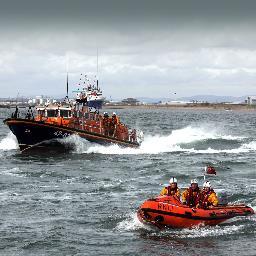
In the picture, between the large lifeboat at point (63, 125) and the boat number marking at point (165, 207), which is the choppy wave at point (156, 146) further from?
the boat number marking at point (165, 207)

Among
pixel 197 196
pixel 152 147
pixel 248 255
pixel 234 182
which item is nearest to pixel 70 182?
pixel 234 182

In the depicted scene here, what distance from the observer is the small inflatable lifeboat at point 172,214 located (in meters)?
19.7

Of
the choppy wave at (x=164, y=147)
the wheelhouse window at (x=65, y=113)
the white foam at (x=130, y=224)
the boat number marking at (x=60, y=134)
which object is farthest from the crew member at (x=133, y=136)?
the white foam at (x=130, y=224)

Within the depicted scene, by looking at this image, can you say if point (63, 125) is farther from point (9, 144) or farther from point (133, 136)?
point (9, 144)

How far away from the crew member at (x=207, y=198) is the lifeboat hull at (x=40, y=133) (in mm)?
20681

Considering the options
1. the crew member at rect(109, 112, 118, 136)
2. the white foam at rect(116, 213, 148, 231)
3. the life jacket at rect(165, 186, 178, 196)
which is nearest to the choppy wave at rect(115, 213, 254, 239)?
the white foam at rect(116, 213, 148, 231)

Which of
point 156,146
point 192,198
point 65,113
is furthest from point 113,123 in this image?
point 192,198

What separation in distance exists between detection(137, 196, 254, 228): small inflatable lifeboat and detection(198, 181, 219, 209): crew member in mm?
263

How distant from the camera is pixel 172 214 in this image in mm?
19719

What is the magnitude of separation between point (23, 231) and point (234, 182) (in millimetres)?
14342

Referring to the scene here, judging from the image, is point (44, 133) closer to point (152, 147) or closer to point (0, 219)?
point (152, 147)

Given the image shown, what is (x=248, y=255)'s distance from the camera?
1775 cm

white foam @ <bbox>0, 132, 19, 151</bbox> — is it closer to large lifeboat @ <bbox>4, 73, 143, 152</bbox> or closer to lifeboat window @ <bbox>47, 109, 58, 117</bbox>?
large lifeboat @ <bbox>4, 73, 143, 152</bbox>

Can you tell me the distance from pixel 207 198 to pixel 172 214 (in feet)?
5.59
